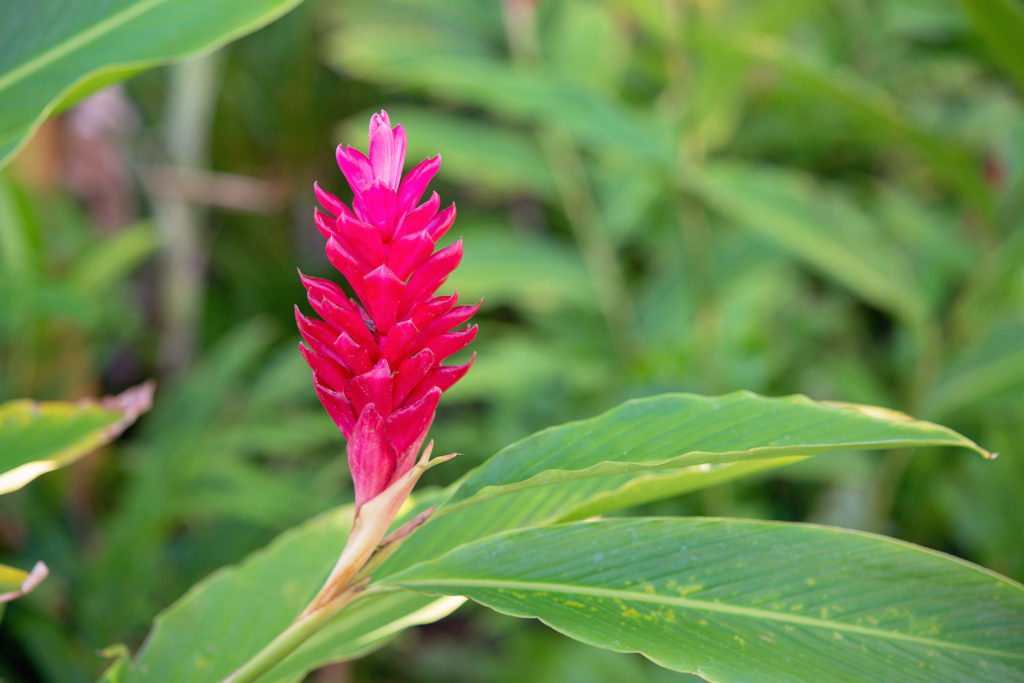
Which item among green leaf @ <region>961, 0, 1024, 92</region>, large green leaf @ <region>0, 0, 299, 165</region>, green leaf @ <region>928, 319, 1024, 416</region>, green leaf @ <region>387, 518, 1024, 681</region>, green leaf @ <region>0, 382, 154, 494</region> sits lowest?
green leaf @ <region>928, 319, 1024, 416</region>

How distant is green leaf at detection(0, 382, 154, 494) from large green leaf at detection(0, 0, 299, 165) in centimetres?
16

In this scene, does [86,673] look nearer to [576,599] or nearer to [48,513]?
[48,513]

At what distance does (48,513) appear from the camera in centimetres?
112

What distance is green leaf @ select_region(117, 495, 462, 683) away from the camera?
0.41 meters

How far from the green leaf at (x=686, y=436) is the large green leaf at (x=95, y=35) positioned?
0.91ft

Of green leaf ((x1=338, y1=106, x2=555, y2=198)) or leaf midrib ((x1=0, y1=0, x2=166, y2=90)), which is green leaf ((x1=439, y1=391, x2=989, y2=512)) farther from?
green leaf ((x1=338, y1=106, x2=555, y2=198))

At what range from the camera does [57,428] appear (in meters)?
0.45

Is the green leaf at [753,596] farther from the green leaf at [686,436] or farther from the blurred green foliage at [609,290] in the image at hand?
the blurred green foliage at [609,290]

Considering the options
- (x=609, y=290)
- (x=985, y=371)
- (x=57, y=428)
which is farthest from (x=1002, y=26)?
(x=57, y=428)

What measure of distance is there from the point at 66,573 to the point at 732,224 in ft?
3.87

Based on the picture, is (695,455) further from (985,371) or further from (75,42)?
(985,371)

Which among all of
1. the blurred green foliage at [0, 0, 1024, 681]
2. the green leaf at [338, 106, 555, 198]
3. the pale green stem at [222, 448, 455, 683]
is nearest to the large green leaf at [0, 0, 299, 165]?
the pale green stem at [222, 448, 455, 683]

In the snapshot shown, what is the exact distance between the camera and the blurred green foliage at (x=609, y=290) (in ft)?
3.21

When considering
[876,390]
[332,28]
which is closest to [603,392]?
[876,390]
